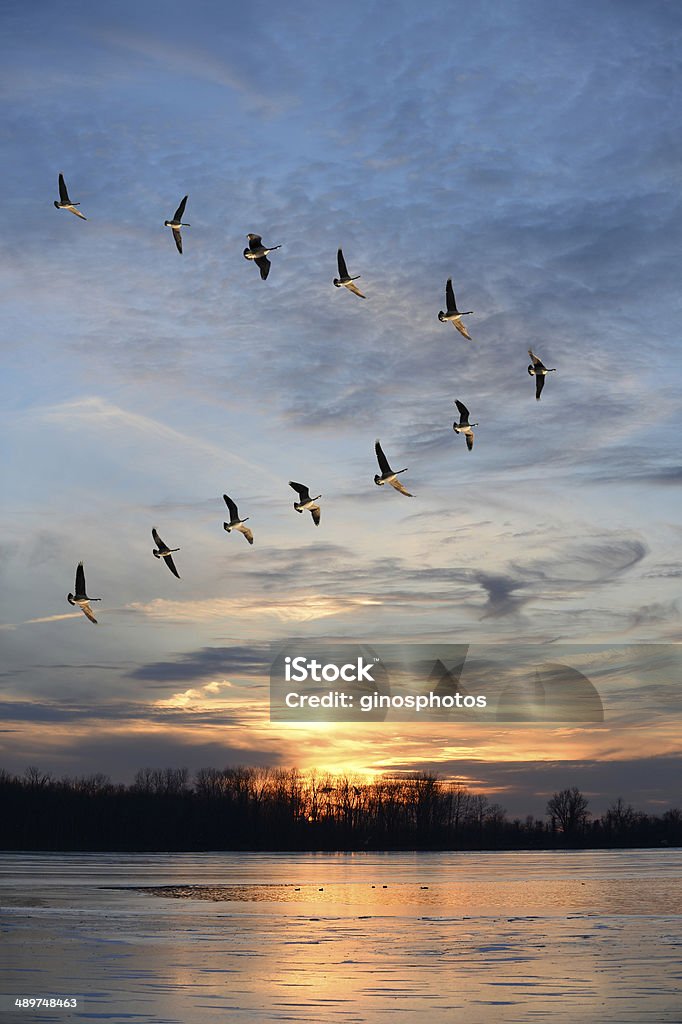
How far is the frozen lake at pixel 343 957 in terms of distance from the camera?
1711cm

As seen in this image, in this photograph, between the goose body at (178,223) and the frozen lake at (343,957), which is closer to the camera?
the frozen lake at (343,957)

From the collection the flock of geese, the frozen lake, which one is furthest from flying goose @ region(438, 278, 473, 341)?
the frozen lake

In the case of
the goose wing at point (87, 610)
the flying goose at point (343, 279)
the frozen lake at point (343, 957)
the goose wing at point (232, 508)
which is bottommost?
the frozen lake at point (343, 957)

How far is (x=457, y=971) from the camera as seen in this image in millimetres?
21016

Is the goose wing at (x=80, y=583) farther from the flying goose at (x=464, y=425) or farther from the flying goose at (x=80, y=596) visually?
the flying goose at (x=464, y=425)

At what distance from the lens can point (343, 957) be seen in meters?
22.8

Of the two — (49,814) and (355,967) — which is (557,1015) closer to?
(355,967)

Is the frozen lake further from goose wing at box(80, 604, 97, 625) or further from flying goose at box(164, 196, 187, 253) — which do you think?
flying goose at box(164, 196, 187, 253)

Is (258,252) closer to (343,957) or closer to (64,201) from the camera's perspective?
(64,201)

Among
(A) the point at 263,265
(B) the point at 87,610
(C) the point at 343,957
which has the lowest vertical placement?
(C) the point at 343,957

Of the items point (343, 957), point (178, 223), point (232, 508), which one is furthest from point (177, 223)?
point (343, 957)

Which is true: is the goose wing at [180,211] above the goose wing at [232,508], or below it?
above

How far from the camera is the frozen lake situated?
17109 millimetres

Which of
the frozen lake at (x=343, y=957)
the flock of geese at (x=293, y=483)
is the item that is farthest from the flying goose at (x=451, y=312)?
the frozen lake at (x=343, y=957)
